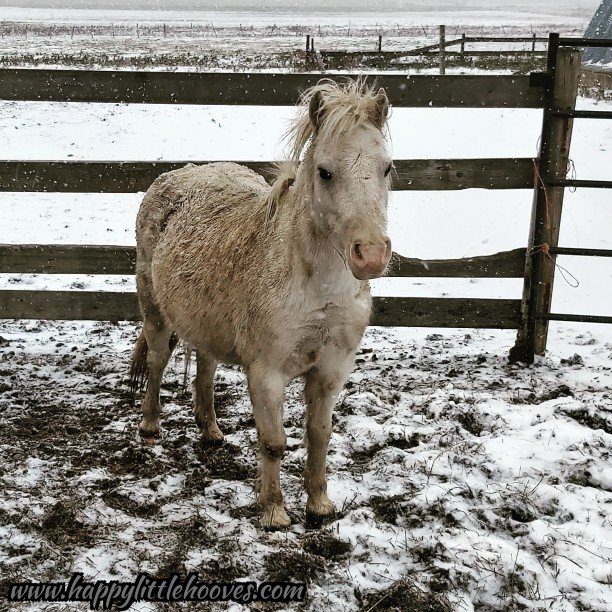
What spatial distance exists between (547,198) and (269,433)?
122 inches

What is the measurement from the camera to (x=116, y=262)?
539 cm

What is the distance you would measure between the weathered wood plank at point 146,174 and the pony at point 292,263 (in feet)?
3.37

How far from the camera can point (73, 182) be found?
201 inches

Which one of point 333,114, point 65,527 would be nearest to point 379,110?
point 333,114

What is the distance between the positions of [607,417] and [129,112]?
48.1 ft

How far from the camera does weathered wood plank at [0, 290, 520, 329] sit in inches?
216

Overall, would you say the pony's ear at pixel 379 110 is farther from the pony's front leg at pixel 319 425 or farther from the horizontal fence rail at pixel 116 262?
the horizontal fence rail at pixel 116 262

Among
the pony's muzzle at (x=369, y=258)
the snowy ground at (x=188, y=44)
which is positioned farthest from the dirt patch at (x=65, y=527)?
the snowy ground at (x=188, y=44)

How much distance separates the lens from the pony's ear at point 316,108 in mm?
2945

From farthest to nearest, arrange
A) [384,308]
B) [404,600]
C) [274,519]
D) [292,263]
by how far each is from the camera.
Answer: [384,308] < [274,519] < [292,263] < [404,600]

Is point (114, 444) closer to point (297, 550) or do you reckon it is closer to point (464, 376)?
point (297, 550)

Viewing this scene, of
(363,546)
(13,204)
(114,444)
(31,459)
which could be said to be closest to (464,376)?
(363,546)

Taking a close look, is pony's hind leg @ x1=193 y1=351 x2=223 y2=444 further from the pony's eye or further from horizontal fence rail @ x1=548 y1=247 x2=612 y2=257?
horizontal fence rail @ x1=548 y1=247 x2=612 y2=257

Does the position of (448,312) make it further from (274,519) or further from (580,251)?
(274,519)
